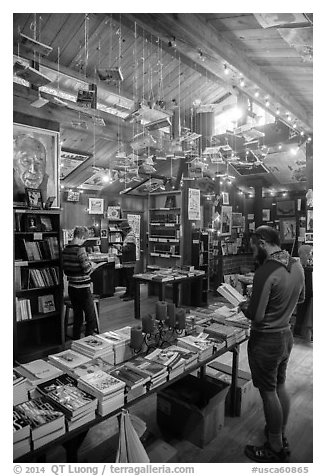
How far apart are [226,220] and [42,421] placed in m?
8.28

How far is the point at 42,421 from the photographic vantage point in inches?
65.9

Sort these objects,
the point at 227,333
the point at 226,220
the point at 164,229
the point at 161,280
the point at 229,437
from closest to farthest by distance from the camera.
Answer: the point at 229,437
the point at 227,333
the point at 161,280
the point at 164,229
the point at 226,220

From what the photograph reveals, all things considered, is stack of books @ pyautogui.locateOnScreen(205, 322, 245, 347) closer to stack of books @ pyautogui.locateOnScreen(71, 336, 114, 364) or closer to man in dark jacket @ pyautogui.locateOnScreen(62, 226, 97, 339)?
stack of books @ pyautogui.locateOnScreen(71, 336, 114, 364)

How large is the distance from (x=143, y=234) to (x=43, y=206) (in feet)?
18.6

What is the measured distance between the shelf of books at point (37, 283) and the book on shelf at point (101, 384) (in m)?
2.52

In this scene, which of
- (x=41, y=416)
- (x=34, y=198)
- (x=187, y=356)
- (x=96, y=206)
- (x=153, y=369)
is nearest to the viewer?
(x=41, y=416)

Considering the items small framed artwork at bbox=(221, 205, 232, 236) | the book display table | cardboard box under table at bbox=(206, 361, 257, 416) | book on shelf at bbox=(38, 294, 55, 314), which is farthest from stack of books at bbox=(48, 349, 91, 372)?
small framed artwork at bbox=(221, 205, 232, 236)

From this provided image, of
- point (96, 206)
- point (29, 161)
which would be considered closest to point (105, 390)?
point (29, 161)

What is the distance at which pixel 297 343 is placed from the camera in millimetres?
5035

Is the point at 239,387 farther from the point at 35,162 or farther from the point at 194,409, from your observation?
the point at 35,162

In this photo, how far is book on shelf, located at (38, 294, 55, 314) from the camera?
4562 mm

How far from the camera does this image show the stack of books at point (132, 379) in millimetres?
2006
